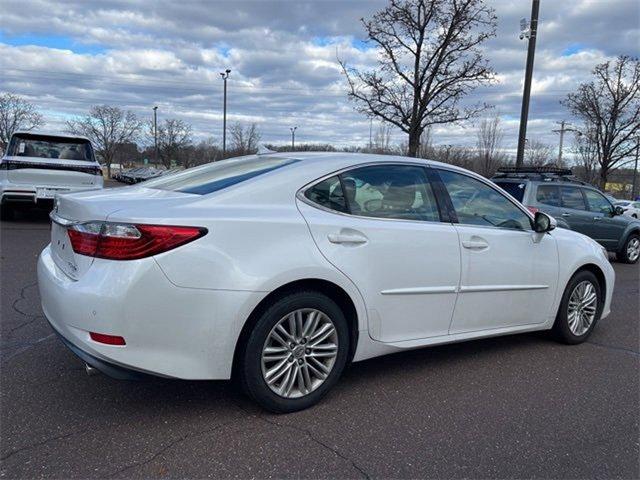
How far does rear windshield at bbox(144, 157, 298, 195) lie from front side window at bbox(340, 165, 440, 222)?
48 centimetres

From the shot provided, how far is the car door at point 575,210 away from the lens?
34.9ft

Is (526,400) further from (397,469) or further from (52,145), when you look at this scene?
(52,145)

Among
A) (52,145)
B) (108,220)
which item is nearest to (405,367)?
(108,220)

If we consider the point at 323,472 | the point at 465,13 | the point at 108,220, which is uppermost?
the point at 465,13

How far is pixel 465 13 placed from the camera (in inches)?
513

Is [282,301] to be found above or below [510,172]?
below

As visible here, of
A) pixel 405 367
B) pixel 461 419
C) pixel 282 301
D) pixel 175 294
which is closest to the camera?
pixel 175 294

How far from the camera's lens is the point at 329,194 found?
3557 mm

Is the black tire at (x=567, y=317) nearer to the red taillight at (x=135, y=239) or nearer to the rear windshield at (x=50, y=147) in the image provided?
the red taillight at (x=135, y=239)

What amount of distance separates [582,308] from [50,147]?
1092 cm

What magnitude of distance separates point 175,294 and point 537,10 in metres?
14.3

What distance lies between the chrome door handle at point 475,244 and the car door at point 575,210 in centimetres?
730

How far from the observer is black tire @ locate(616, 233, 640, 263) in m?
11.6

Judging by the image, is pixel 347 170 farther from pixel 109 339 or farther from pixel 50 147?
pixel 50 147
